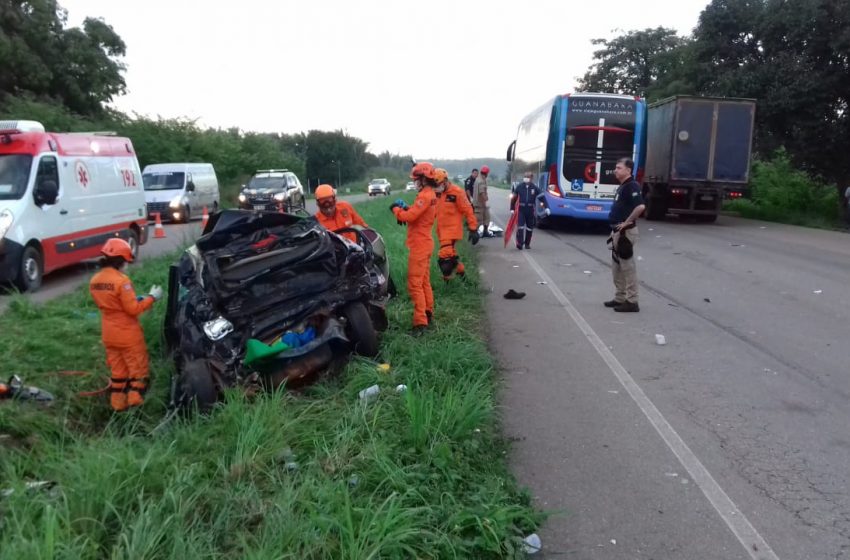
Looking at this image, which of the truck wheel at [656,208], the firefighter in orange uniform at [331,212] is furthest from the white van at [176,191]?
the firefighter in orange uniform at [331,212]

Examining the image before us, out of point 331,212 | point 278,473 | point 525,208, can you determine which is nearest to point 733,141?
point 525,208

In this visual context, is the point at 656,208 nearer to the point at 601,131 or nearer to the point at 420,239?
the point at 601,131

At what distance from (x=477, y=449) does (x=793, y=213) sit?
24.5 meters

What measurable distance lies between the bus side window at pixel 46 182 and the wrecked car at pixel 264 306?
18.0 feet

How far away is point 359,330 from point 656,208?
1932 centimetres

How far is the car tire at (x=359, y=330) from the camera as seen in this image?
6125mm

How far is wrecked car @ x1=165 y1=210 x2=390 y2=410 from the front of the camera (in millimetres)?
5367

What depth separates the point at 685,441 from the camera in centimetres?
475

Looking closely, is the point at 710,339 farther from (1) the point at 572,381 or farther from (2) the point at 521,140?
(2) the point at 521,140

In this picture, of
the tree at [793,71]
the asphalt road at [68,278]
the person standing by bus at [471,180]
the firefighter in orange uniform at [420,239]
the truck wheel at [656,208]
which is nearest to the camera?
the firefighter in orange uniform at [420,239]

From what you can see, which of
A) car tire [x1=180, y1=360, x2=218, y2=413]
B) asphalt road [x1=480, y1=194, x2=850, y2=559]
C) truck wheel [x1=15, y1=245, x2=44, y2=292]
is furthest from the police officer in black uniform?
car tire [x1=180, y1=360, x2=218, y2=413]

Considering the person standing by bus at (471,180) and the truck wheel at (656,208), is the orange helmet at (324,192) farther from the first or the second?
the truck wheel at (656,208)

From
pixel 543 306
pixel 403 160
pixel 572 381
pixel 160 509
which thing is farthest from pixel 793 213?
pixel 403 160

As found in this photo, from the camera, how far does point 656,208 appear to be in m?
23.4
